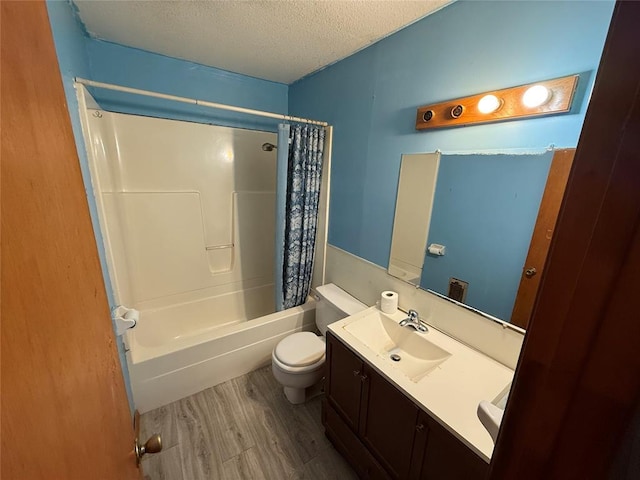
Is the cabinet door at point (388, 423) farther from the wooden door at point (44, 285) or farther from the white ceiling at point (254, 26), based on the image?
the white ceiling at point (254, 26)

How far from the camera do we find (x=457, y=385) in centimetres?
105

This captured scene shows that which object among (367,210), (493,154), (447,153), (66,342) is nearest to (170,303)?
(367,210)

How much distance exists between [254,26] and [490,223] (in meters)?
1.70

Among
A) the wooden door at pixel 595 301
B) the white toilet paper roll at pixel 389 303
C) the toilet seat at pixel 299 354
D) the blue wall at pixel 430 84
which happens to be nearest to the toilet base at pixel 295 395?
the toilet seat at pixel 299 354

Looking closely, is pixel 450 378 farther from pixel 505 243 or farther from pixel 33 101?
pixel 33 101

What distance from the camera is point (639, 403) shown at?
238 millimetres

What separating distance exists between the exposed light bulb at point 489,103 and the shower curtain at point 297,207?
3.73ft

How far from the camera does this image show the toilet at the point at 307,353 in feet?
5.51

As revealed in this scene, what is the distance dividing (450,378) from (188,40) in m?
2.51

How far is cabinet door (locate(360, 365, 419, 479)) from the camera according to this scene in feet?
3.44

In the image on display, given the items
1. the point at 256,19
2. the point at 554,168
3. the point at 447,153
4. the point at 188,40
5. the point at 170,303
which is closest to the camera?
the point at 554,168

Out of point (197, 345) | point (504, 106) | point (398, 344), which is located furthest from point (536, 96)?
point (197, 345)

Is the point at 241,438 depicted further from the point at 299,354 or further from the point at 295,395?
the point at 299,354

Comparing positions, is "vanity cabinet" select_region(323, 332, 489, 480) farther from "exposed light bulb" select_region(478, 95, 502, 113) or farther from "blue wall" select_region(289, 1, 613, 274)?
"exposed light bulb" select_region(478, 95, 502, 113)
